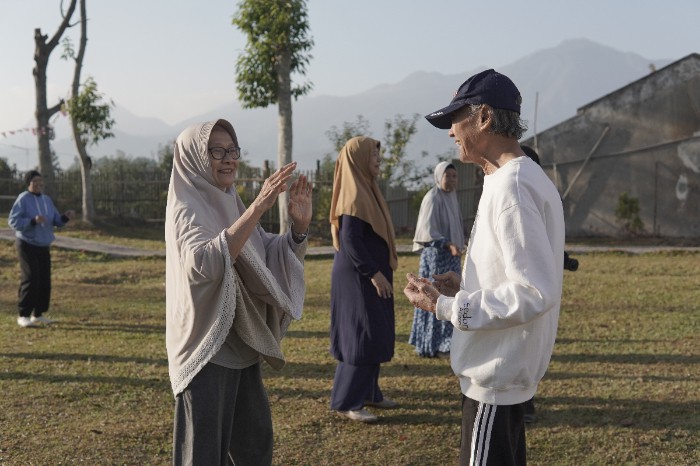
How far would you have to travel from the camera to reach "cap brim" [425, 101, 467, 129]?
113 inches

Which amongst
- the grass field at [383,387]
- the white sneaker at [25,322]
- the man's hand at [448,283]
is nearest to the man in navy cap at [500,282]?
the man's hand at [448,283]

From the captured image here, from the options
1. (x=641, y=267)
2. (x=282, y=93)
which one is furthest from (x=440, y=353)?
(x=282, y=93)

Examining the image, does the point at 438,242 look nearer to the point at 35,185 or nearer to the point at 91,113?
the point at 35,185

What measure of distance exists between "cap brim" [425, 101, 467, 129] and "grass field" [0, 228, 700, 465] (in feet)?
8.98

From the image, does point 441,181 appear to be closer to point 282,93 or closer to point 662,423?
point 662,423

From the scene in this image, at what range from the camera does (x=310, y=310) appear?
34.8 ft

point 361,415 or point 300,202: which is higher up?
point 300,202

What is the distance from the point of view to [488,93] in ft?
9.24

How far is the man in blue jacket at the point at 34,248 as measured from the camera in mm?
9422

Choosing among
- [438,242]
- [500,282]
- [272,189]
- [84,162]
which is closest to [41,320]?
[438,242]

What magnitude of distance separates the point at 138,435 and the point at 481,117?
3.76 m

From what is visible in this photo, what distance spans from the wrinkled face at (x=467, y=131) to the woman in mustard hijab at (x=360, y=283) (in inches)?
110

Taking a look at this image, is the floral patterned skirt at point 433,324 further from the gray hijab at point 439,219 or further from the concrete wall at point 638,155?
the concrete wall at point 638,155

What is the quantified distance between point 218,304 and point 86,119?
18327 millimetres
